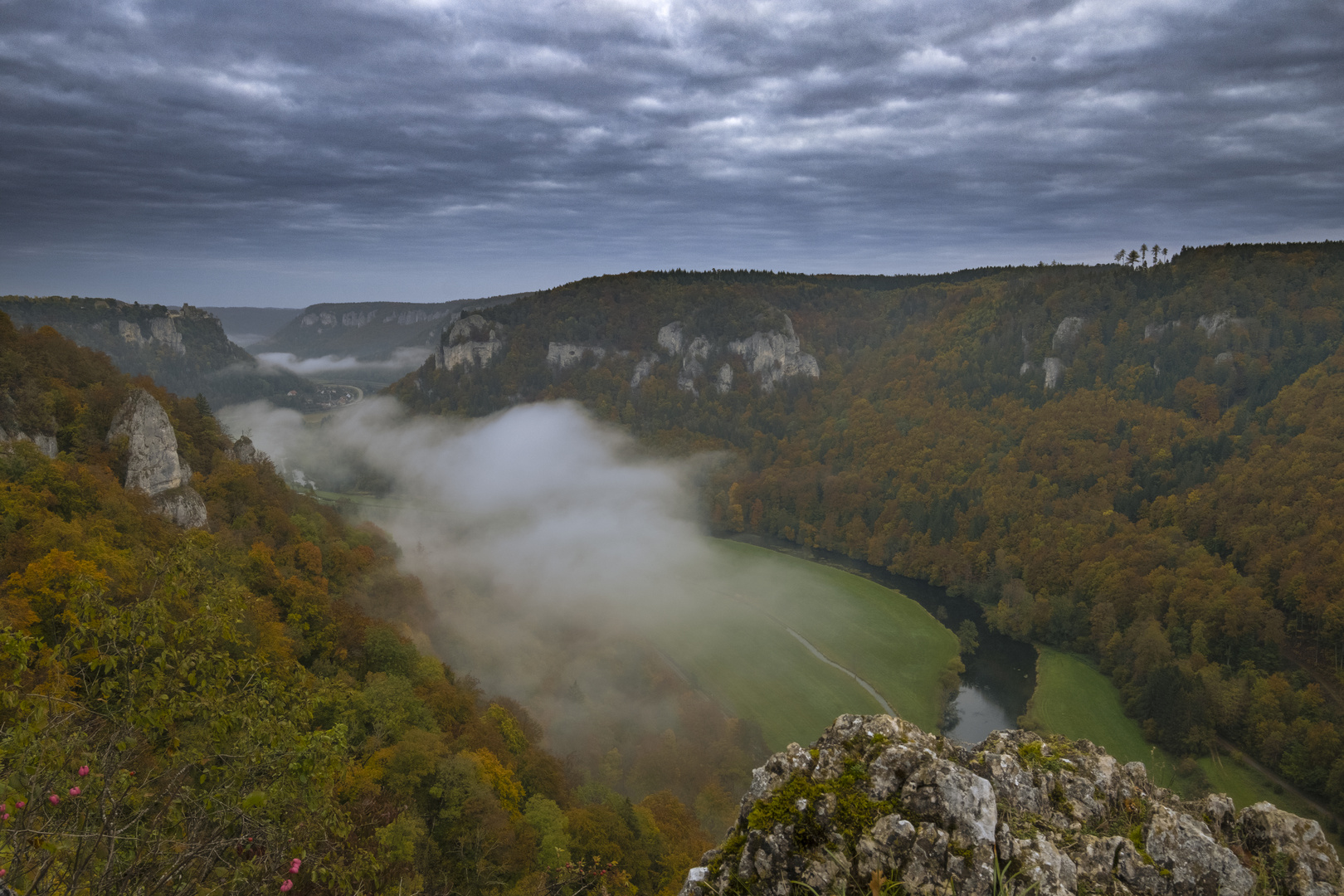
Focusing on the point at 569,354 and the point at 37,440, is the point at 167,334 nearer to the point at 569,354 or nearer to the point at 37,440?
the point at 569,354

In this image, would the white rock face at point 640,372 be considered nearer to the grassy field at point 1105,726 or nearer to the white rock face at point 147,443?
Answer: the grassy field at point 1105,726

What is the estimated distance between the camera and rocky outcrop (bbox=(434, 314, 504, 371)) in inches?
6506

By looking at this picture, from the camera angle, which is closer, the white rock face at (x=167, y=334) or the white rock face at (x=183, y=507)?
the white rock face at (x=183, y=507)

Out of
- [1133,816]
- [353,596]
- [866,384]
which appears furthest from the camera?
[866,384]

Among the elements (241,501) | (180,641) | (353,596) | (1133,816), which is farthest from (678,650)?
(180,641)

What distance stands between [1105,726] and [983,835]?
52.3m

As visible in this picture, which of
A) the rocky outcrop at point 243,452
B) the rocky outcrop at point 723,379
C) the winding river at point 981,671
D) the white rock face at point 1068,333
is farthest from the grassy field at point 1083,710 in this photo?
the rocky outcrop at point 723,379

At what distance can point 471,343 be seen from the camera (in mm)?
165125

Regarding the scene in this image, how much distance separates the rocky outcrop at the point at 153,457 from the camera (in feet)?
114

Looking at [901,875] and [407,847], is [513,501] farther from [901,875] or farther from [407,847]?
[901,875]

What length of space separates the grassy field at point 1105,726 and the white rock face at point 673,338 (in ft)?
365

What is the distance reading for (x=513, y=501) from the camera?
114 m

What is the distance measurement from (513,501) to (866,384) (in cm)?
7748

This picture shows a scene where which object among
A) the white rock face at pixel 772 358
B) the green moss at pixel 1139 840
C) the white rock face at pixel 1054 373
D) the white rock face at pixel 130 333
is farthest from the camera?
the white rock face at pixel 130 333
